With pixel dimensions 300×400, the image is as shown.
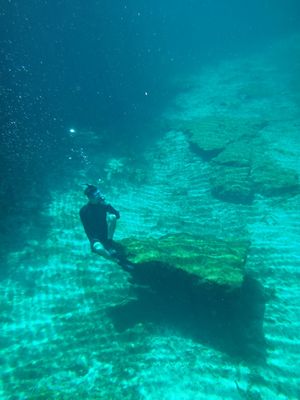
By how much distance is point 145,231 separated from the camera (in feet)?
35.6

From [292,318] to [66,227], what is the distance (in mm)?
7423

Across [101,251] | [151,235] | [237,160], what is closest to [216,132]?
[237,160]

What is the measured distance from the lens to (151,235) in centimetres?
1055

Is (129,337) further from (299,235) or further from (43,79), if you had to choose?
(43,79)

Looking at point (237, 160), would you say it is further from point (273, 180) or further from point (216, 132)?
point (216, 132)

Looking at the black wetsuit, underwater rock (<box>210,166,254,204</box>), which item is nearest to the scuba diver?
the black wetsuit

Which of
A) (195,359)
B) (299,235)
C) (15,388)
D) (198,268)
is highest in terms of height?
(299,235)

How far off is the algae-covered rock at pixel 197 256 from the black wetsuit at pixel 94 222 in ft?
1.70

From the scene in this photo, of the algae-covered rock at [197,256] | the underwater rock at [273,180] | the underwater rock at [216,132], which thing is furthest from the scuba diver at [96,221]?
the underwater rock at [216,132]

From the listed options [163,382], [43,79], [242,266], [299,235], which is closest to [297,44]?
[43,79]

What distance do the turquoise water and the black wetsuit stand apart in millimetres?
1141

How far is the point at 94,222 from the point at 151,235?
138 inches

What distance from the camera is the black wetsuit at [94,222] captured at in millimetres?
7328

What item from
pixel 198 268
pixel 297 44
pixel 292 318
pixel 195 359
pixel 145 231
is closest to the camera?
pixel 195 359
